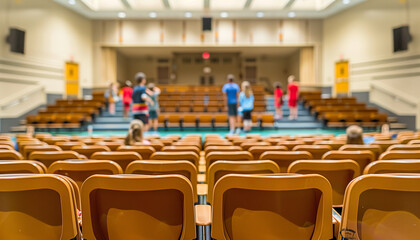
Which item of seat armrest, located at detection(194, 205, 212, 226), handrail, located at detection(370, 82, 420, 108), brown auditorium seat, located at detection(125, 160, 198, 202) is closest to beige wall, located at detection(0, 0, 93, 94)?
brown auditorium seat, located at detection(125, 160, 198, 202)

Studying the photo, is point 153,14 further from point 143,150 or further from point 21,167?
point 21,167

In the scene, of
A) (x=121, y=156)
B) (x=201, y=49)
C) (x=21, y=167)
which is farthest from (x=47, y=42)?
(x=21, y=167)

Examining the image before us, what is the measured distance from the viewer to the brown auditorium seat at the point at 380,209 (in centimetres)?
116

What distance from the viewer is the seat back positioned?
1.71 meters

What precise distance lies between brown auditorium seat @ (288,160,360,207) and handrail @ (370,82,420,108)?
10.3 m

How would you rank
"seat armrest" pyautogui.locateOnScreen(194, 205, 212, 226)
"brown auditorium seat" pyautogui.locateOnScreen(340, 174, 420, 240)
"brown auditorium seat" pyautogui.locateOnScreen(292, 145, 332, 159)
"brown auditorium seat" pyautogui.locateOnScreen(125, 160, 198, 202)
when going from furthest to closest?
"brown auditorium seat" pyautogui.locateOnScreen(292, 145, 332, 159) < "brown auditorium seat" pyautogui.locateOnScreen(125, 160, 198, 202) < "seat armrest" pyautogui.locateOnScreen(194, 205, 212, 226) < "brown auditorium seat" pyautogui.locateOnScreen(340, 174, 420, 240)

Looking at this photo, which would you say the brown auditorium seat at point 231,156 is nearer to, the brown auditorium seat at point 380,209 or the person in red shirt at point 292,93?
the brown auditorium seat at point 380,209

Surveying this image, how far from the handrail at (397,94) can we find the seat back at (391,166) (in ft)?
33.7

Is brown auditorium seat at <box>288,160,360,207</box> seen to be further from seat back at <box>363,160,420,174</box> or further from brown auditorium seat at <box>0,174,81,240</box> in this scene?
brown auditorium seat at <box>0,174,81,240</box>

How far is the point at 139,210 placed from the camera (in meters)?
1.28

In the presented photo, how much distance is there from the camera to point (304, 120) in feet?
36.6

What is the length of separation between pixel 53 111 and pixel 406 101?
12.6 metres

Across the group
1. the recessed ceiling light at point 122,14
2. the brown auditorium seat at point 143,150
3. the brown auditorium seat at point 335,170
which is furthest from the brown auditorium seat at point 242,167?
the recessed ceiling light at point 122,14

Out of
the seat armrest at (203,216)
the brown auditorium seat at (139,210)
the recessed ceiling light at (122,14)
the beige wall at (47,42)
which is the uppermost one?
the recessed ceiling light at (122,14)
